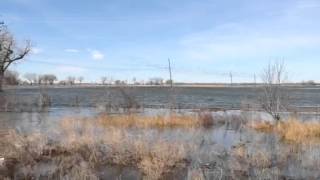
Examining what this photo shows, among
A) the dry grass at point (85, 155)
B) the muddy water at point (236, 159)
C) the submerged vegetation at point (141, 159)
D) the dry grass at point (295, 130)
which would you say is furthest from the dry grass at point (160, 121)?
the dry grass at point (85, 155)

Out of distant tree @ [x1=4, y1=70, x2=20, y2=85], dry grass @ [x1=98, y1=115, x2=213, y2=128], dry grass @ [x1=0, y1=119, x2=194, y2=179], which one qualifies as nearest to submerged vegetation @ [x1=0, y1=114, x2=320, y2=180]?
dry grass @ [x1=0, y1=119, x2=194, y2=179]

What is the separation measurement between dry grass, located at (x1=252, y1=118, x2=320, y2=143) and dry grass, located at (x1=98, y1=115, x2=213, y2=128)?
3.96 meters

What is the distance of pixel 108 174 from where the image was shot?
13914mm

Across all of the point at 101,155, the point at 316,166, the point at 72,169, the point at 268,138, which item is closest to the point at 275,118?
the point at 268,138

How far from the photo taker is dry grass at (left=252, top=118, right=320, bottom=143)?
72.0ft

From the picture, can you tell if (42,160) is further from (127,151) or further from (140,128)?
(140,128)

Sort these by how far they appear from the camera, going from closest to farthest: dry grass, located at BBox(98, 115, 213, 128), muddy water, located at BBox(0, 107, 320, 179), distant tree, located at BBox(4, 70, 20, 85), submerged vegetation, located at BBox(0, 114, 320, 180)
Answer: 1. submerged vegetation, located at BBox(0, 114, 320, 180)
2. muddy water, located at BBox(0, 107, 320, 179)
3. dry grass, located at BBox(98, 115, 213, 128)
4. distant tree, located at BBox(4, 70, 20, 85)

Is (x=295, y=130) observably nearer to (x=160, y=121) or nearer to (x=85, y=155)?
(x=160, y=121)

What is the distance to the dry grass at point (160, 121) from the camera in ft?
90.3

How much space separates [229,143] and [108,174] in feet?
27.0

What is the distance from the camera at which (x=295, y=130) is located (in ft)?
76.0

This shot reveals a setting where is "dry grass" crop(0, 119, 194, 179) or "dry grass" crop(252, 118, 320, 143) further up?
"dry grass" crop(0, 119, 194, 179)

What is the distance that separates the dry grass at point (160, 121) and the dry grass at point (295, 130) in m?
3.96

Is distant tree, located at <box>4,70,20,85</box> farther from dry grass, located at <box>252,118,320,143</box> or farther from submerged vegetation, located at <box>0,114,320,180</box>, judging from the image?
submerged vegetation, located at <box>0,114,320,180</box>
